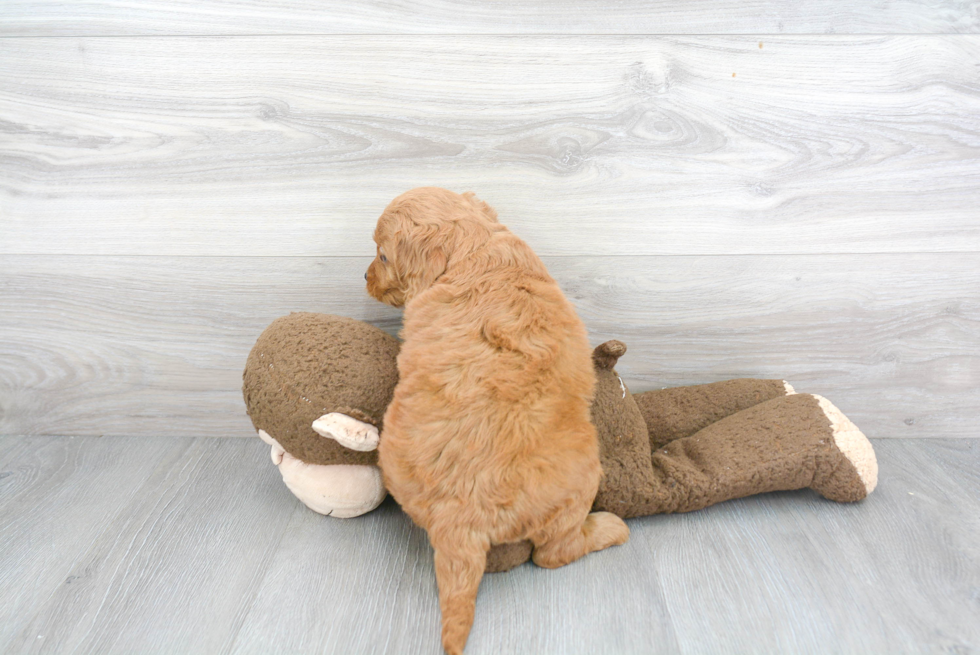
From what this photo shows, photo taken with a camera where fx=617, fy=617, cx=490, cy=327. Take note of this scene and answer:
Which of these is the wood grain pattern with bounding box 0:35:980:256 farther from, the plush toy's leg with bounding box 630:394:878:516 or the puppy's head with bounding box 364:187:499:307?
the plush toy's leg with bounding box 630:394:878:516

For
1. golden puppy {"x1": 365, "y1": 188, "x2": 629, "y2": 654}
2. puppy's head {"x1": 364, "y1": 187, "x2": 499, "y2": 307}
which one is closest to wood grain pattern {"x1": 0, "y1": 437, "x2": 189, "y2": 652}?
golden puppy {"x1": 365, "y1": 188, "x2": 629, "y2": 654}

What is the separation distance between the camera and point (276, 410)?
0.99 m

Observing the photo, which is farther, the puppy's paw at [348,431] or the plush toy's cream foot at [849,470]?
the plush toy's cream foot at [849,470]

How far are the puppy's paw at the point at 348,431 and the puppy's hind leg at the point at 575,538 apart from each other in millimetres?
288

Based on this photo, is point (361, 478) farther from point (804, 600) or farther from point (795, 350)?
point (795, 350)

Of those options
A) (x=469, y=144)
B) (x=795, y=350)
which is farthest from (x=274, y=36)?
(x=795, y=350)

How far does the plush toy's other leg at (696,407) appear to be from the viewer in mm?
1180

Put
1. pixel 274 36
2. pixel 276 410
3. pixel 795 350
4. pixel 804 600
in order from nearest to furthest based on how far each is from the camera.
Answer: pixel 804 600 → pixel 276 410 → pixel 274 36 → pixel 795 350

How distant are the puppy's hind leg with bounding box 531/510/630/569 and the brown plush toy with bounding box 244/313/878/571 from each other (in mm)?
40

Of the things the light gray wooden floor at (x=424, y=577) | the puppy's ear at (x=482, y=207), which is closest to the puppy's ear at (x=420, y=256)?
the puppy's ear at (x=482, y=207)

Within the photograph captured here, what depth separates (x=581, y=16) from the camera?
1086mm

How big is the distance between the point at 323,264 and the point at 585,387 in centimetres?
58

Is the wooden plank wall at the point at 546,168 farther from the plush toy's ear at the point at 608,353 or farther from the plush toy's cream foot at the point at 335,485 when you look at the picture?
the plush toy's cream foot at the point at 335,485

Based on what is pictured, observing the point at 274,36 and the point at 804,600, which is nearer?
the point at 804,600
